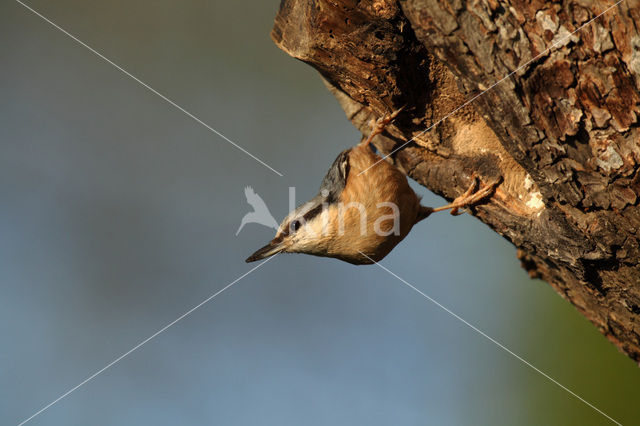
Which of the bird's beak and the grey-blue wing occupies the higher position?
the grey-blue wing

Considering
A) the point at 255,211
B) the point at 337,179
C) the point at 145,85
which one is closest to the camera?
the point at 337,179

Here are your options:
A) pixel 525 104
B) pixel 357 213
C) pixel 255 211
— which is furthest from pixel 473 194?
pixel 255 211

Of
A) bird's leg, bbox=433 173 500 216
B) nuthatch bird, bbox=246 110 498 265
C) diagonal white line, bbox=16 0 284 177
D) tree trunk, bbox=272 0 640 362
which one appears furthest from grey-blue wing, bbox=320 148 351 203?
diagonal white line, bbox=16 0 284 177

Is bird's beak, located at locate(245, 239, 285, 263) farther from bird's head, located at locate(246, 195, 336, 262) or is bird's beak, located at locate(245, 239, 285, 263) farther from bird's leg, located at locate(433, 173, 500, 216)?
bird's leg, located at locate(433, 173, 500, 216)

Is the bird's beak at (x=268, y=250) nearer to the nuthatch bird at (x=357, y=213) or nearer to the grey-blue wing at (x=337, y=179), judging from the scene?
the nuthatch bird at (x=357, y=213)

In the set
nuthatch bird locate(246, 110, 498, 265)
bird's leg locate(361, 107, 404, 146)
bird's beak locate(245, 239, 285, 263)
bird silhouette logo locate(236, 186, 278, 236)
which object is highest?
bird's leg locate(361, 107, 404, 146)

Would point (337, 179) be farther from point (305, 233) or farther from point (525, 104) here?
point (525, 104)

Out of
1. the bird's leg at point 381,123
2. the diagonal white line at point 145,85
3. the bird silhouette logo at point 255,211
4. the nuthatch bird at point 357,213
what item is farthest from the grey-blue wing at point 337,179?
the diagonal white line at point 145,85

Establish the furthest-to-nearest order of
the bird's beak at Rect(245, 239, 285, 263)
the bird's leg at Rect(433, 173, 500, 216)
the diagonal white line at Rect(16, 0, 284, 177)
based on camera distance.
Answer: the diagonal white line at Rect(16, 0, 284, 177) < the bird's beak at Rect(245, 239, 285, 263) < the bird's leg at Rect(433, 173, 500, 216)
